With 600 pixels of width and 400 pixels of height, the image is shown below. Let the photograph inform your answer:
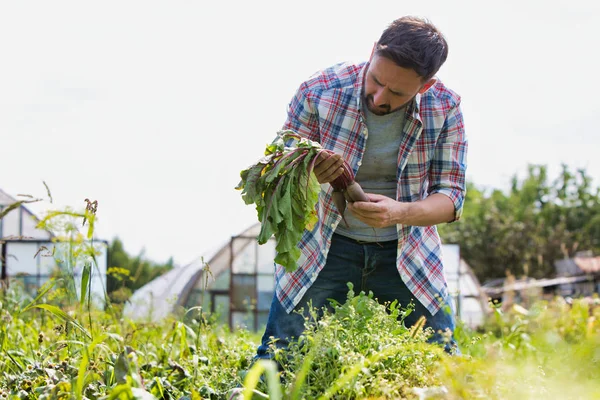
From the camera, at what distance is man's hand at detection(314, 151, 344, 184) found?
2506mm

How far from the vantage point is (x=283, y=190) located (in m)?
2.46

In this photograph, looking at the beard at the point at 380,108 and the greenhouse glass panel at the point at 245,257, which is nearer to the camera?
the beard at the point at 380,108

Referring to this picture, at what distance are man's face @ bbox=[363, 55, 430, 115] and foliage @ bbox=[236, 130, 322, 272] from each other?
428 mm

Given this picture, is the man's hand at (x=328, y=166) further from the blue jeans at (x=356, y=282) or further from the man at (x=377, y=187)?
the blue jeans at (x=356, y=282)

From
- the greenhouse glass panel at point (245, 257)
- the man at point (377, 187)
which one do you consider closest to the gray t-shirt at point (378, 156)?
the man at point (377, 187)

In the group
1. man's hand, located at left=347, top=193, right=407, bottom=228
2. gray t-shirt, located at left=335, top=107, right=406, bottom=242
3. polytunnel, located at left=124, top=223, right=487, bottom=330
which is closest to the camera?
man's hand, located at left=347, top=193, right=407, bottom=228

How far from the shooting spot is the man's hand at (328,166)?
2506mm

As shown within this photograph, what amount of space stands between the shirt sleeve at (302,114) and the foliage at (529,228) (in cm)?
1755

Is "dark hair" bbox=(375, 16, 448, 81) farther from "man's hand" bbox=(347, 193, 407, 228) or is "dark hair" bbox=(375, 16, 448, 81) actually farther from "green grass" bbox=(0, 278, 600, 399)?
"green grass" bbox=(0, 278, 600, 399)

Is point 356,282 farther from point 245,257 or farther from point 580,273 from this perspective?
point 580,273

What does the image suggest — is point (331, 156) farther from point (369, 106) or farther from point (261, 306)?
point (261, 306)

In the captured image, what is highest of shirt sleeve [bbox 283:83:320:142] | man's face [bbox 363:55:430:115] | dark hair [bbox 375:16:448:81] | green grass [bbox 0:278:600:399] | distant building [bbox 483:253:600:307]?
dark hair [bbox 375:16:448:81]

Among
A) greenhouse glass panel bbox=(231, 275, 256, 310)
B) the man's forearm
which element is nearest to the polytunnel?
greenhouse glass panel bbox=(231, 275, 256, 310)

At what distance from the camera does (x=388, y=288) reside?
3.04m
